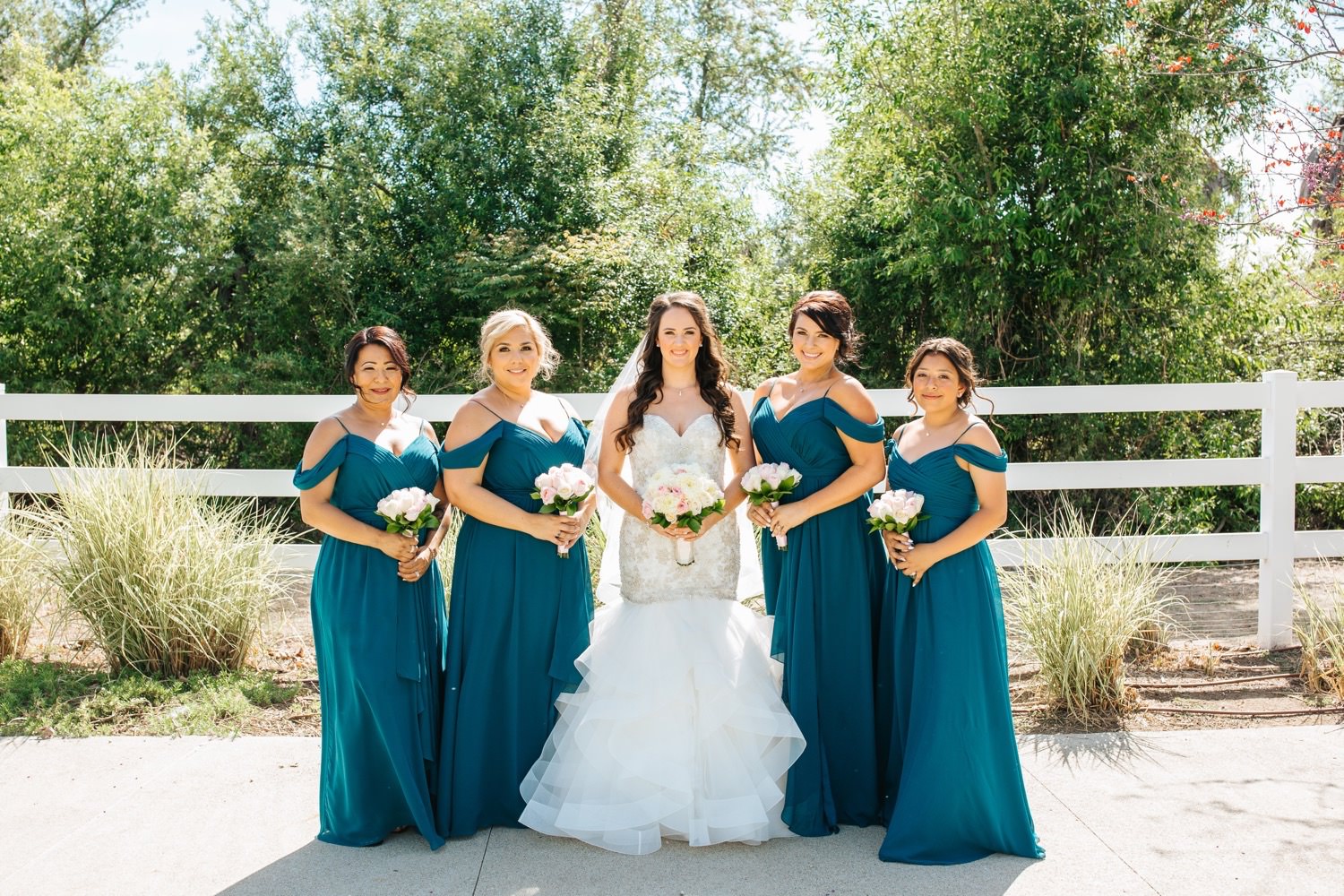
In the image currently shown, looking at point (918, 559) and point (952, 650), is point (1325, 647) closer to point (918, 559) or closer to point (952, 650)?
point (952, 650)

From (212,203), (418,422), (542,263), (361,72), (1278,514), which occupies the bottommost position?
(1278,514)

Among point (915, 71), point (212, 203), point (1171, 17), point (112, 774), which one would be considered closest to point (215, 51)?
point (212, 203)

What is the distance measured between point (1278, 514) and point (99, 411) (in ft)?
24.8

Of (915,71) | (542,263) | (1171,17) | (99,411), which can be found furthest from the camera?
(542,263)

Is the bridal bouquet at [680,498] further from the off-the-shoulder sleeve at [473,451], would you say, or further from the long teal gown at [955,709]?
the long teal gown at [955,709]

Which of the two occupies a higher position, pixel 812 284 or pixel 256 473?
pixel 812 284

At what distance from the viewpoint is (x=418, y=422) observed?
4336 mm

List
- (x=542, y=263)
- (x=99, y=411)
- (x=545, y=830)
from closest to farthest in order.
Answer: (x=545, y=830), (x=99, y=411), (x=542, y=263)

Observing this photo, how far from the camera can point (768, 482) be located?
4.00m

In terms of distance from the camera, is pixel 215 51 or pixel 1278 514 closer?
pixel 1278 514

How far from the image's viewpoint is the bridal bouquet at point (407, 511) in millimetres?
3846

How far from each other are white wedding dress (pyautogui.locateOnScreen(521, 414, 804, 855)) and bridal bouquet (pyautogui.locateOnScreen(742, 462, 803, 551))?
535 millimetres

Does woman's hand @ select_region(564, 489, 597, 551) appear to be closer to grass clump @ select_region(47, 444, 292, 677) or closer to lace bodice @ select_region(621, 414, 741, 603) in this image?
lace bodice @ select_region(621, 414, 741, 603)

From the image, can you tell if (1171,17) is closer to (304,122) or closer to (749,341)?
(749,341)
